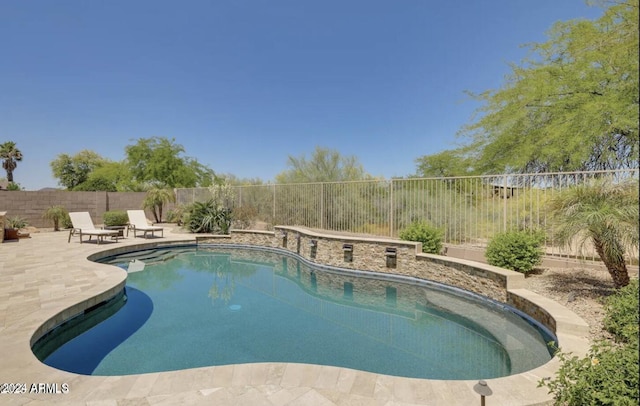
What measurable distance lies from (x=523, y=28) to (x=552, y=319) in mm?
11562

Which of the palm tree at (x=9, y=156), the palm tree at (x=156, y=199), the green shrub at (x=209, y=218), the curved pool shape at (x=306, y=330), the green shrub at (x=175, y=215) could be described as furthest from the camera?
the palm tree at (x=9, y=156)

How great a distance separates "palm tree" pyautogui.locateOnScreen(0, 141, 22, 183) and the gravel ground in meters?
46.3

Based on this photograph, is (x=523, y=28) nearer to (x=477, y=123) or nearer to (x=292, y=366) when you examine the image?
(x=477, y=123)

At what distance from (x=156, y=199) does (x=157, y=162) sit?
28.3 feet

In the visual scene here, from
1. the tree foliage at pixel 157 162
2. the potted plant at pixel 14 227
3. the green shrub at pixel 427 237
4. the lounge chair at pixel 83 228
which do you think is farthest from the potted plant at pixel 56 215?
the green shrub at pixel 427 237

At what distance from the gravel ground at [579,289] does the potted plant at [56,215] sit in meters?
18.9

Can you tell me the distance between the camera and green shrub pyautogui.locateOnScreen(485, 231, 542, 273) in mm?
5746

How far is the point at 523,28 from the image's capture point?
10.8 metres

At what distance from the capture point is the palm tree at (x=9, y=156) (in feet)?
103

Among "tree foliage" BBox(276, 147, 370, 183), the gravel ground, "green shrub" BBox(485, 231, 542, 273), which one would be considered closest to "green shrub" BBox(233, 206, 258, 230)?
"tree foliage" BBox(276, 147, 370, 183)

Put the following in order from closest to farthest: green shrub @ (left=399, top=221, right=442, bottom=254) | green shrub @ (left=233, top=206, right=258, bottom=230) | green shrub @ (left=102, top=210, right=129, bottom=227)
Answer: green shrub @ (left=399, top=221, right=442, bottom=254)
green shrub @ (left=233, top=206, right=258, bottom=230)
green shrub @ (left=102, top=210, right=129, bottom=227)

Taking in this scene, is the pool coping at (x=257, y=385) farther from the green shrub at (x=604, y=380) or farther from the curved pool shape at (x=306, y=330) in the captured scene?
the curved pool shape at (x=306, y=330)

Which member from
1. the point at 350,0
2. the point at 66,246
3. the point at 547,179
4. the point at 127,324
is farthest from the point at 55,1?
the point at 547,179

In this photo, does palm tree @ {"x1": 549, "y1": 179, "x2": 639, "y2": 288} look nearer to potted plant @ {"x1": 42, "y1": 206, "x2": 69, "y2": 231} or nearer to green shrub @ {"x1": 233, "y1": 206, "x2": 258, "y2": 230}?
green shrub @ {"x1": 233, "y1": 206, "x2": 258, "y2": 230}
